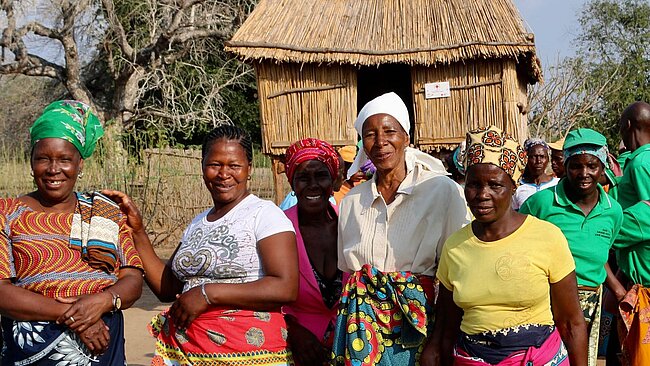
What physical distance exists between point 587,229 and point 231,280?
1696 millimetres

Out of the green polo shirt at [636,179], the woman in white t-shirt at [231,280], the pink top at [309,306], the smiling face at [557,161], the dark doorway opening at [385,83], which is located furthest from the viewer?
the dark doorway opening at [385,83]

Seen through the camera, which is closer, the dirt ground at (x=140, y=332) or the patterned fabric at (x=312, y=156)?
the patterned fabric at (x=312, y=156)

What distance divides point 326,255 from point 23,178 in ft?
30.5

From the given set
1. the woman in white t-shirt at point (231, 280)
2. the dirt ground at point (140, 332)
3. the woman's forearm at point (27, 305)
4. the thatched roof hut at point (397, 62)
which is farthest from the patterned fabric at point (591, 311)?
the thatched roof hut at point (397, 62)

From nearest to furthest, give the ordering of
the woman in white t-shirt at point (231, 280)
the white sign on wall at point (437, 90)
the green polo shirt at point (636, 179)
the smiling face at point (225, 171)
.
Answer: the woman in white t-shirt at point (231, 280) < the smiling face at point (225, 171) < the green polo shirt at point (636, 179) < the white sign on wall at point (437, 90)

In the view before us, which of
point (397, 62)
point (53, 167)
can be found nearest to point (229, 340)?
point (53, 167)

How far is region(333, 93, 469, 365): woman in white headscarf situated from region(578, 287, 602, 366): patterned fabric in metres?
0.84

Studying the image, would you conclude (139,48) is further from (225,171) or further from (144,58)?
(225,171)

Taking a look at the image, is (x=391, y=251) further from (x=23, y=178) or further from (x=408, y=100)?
(x=23, y=178)

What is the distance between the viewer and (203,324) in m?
2.73

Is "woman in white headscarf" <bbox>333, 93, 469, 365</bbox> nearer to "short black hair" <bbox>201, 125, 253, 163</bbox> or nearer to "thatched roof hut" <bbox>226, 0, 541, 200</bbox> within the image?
"short black hair" <bbox>201, 125, 253, 163</bbox>

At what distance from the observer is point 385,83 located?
11.8 meters

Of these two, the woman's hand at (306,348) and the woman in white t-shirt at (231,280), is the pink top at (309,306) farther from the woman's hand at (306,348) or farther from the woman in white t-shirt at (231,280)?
the woman in white t-shirt at (231,280)

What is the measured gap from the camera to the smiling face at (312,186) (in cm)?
323
